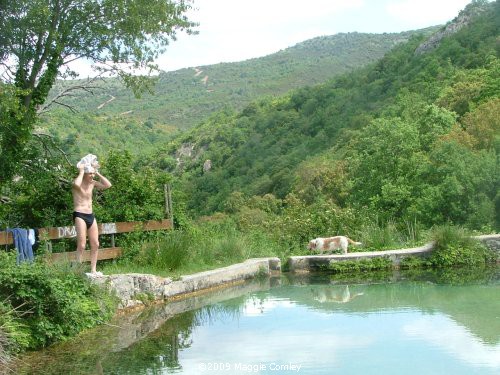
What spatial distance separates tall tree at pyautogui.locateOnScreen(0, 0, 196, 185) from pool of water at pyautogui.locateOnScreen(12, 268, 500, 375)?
482cm

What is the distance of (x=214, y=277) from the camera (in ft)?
37.4

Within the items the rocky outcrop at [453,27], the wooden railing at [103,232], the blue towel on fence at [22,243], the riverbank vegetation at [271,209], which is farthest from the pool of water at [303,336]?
the rocky outcrop at [453,27]

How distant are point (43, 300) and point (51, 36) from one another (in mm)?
6524

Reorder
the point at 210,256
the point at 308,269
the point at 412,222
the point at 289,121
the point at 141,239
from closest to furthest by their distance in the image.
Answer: the point at 141,239, the point at 210,256, the point at 308,269, the point at 412,222, the point at 289,121

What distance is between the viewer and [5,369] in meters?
5.88

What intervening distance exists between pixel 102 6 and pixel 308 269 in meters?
6.67

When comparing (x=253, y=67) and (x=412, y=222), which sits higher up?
(x=253, y=67)

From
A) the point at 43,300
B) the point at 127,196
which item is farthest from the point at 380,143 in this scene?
the point at 43,300

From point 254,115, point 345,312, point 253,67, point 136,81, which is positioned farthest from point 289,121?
point 345,312

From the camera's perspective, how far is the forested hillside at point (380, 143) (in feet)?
56.2

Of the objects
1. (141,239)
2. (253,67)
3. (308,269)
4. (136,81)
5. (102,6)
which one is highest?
(253,67)

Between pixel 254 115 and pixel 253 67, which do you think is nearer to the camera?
pixel 254 115

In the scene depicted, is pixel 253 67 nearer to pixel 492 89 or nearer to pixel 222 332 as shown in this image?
pixel 492 89

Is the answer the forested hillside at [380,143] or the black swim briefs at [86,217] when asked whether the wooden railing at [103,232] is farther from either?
the forested hillside at [380,143]
